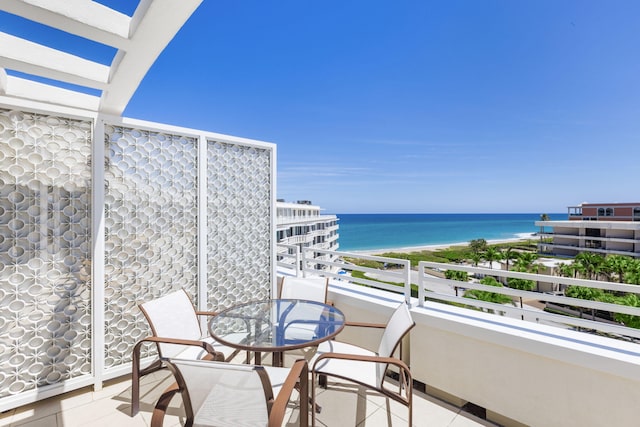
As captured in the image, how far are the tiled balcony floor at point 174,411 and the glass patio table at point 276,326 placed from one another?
607mm

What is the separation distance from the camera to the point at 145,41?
1583 millimetres

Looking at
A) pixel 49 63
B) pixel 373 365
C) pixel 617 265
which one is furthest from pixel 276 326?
pixel 617 265

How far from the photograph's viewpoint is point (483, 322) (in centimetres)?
210

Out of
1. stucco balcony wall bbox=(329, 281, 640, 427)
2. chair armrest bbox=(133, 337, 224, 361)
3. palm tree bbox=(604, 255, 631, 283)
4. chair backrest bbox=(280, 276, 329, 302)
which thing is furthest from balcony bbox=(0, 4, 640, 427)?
palm tree bbox=(604, 255, 631, 283)

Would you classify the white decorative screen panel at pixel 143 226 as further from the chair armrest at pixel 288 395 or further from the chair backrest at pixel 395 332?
the chair backrest at pixel 395 332

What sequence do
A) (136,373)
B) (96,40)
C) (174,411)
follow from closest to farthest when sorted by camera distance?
(96,40) → (136,373) → (174,411)

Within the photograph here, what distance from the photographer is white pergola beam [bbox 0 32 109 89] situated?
1.69 m

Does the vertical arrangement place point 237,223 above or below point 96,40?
below

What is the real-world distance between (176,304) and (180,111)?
7533mm

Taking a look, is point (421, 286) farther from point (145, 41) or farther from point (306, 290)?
point (145, 41)

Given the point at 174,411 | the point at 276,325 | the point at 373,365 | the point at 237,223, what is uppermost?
the point at 237,223

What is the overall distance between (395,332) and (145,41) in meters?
2.46

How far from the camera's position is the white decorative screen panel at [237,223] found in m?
3.12

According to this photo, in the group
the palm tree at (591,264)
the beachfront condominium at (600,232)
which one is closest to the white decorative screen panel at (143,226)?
the palm tree at (591,264)
